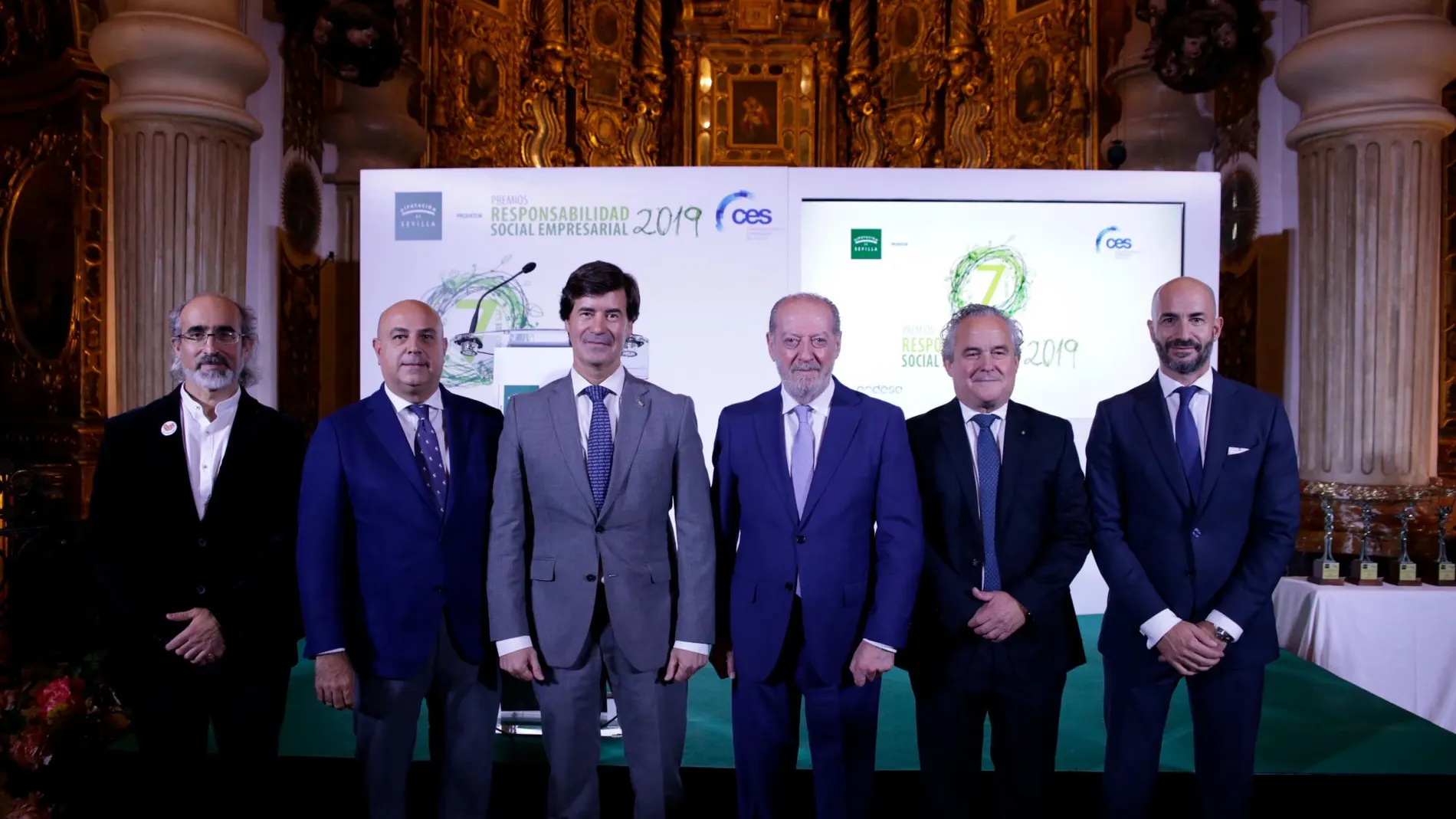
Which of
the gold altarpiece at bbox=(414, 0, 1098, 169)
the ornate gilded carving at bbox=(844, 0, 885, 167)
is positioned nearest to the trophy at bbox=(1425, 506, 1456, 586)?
the gold altarpiece at bbox=(414, 0, 1098, 169)

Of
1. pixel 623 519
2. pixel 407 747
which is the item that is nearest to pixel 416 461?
pixel 623 519

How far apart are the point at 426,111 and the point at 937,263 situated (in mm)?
5182

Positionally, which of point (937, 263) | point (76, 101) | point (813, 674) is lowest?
point (813, 674)

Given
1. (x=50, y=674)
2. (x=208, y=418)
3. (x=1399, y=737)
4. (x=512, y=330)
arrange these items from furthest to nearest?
(x=512, y=330), (x=1399, y=737), (x=50, y=674), (x=208, y=418)

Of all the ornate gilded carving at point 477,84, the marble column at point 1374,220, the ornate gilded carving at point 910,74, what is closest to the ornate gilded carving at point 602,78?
the ornate gilded carving at point 477,84

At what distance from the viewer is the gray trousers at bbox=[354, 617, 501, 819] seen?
2426mm

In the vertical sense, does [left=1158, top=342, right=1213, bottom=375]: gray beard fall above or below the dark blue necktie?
above

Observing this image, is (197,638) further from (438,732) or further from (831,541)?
(831,541)

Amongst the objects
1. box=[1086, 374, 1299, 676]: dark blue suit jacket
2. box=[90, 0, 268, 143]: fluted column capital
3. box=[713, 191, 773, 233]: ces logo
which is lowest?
box=[1086, 374, 1299, 676]: dark blue suit jacket

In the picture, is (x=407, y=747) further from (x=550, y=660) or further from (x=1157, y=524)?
(x=1157, y=524)

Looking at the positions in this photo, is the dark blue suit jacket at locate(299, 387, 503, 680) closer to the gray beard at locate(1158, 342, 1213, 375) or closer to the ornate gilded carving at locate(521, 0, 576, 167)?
the gray beard at locate(1158, 342, 1213, 375)

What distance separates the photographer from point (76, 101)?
5203mm

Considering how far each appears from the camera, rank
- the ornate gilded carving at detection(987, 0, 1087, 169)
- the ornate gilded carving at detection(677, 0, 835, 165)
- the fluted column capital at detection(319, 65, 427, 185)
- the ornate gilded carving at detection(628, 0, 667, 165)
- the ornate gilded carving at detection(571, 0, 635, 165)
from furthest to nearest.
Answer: the ornate gilded carving at detection(628, 0, 667, 165), the ornate gilded carving at detection(677, 0, 835, 165), the ornate gilded carving at detection(571, 0, 635, 165), the ornate gilded carving at detection(987, 0, 1087, 169), the fluted column capital at detection(319, 65, 427, 185)

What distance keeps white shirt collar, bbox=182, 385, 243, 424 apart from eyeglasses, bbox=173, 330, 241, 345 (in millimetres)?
147
